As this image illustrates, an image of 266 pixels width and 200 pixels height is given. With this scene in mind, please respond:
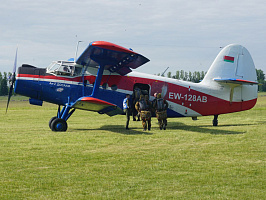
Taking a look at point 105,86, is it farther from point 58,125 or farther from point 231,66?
point 231,66

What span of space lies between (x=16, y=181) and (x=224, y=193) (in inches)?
156

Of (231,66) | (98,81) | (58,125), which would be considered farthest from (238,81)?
(58,125)

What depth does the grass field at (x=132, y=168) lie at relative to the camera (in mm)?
5949

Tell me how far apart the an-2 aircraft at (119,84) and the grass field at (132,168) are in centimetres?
316

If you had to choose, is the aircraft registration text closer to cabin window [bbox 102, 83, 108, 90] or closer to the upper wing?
the upper wing

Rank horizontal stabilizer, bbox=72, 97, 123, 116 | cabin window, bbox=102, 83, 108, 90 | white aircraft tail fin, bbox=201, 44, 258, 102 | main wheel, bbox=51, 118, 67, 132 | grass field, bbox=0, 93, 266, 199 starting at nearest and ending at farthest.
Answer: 1. grass field, bbox=0, 93, 266, 199
2. horizontal stabilizer, bbox=72, 97, 123, 116
3. main wheel, bbox=51, 118, 67, 132
4. cabin window, bbox=102, 83, 108, 90
5. white aircraft tail fin, bbox=201, 44, 258, 102

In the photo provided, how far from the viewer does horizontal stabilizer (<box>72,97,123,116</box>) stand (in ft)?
42.7

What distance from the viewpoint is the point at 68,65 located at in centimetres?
1495

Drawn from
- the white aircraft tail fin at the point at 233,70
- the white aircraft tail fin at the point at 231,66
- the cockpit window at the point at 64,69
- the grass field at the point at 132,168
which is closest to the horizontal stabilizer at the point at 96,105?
the grass field at the point at 132,168

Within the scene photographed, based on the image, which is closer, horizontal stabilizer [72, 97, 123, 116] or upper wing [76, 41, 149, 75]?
upper wing [76, 41, 149, 75]

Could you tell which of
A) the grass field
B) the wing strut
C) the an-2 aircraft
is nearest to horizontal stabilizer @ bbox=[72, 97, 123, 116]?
the an-2 aircraft

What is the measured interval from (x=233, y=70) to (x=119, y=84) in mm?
6261


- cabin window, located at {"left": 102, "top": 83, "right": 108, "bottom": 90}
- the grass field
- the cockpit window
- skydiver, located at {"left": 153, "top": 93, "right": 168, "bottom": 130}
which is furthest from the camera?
cabin window, located at {"left": 102, "top": 83, "right": 108, "bottom": 90}

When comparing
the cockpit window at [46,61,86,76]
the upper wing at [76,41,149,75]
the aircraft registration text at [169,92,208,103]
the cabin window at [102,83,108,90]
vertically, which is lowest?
the aircraft registration text at [169,92,208,103]
